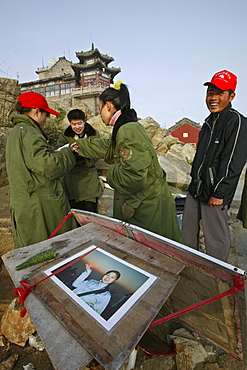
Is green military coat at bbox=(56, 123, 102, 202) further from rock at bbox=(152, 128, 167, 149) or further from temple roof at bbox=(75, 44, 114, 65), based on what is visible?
temple roof at bbox=(75, 44, 114, 65)

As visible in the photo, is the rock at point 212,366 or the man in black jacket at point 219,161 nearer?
the rock at point 212,366

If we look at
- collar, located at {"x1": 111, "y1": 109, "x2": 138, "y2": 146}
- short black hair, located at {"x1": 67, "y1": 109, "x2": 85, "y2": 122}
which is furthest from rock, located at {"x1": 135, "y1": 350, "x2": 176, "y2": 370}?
short black hair, located at {"x1": 67, "y1": 109, "x2": 85, "y2": 122}

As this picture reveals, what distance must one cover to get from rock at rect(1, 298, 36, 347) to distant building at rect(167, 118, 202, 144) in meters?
28.0

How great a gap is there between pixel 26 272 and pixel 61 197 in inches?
47.4

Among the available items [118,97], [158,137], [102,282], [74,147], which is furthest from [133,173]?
[158,137]

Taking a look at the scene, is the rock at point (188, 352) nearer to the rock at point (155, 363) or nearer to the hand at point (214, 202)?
the rock at point (155, 363)

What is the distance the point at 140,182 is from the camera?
5.45 feet

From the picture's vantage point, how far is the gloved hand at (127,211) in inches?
71.8

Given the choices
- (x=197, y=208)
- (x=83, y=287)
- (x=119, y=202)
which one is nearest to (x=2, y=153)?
(x=119, y=202)

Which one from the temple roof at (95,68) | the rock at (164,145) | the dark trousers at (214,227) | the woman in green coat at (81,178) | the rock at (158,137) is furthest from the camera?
the temple roof at (95,68)

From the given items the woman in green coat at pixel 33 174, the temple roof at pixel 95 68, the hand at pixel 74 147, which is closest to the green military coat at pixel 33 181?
the woman in green coat at pixel 33 174

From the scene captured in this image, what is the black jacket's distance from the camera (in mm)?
1935

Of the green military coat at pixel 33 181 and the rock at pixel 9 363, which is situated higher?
the green military coat at pixel 33 181

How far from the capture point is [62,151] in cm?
218
